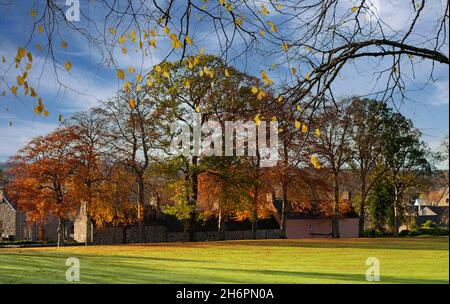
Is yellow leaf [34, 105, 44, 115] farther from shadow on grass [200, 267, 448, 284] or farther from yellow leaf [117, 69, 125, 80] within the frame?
shadow on grass [200, 267, 448, 284]

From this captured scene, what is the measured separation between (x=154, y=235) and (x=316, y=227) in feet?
47.9

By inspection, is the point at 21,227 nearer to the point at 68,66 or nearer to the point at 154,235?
the point at 154,235

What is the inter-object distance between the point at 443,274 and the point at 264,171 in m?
18.5

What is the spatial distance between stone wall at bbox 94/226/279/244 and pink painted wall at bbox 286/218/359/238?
247 centimetres

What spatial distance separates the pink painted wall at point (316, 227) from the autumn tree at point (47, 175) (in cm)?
2102

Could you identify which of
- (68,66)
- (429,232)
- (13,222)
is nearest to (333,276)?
(68,66)

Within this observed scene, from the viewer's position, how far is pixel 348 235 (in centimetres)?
4344

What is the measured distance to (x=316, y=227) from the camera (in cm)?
4406

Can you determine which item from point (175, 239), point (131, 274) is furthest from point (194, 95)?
point (131, 274)

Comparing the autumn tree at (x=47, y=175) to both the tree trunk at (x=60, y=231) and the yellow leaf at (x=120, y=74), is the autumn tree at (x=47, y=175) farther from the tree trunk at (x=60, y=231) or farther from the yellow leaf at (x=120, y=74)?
the yellow leaf at (x=120, y=74)
